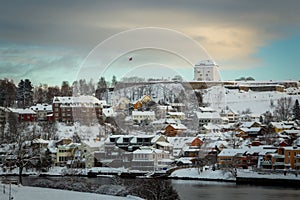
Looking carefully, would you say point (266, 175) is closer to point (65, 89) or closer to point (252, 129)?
point (252, 129)

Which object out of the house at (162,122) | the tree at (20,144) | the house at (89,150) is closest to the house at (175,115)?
the house at (162,122)

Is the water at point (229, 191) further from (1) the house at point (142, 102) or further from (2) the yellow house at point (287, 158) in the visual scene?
(2) the yellow house at point (287, 158)

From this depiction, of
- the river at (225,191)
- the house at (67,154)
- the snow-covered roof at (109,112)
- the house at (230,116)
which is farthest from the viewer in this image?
the house at (230,116)

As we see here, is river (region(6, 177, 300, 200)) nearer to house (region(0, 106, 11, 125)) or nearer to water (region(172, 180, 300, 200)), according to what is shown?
water (region(172, 180, 300, 200))

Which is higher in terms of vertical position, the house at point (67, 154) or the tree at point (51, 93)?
the tree at point (51, 93)

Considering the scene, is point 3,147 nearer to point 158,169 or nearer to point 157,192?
point 158,169

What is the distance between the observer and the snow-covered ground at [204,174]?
30.6 feet

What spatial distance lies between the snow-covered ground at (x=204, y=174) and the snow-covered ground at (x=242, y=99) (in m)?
7.62

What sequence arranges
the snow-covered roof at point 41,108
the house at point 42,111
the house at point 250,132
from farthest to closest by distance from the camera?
the snow-covered roof at point 41,108, the house at point 42,111, the house at point 250,132

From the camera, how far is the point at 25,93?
759 inches

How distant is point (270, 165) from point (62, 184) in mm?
4551

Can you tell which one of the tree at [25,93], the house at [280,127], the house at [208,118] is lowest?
the house at [280,127]

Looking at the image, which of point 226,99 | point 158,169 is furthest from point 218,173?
point 226,99

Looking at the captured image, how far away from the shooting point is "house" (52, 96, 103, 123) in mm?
10828
